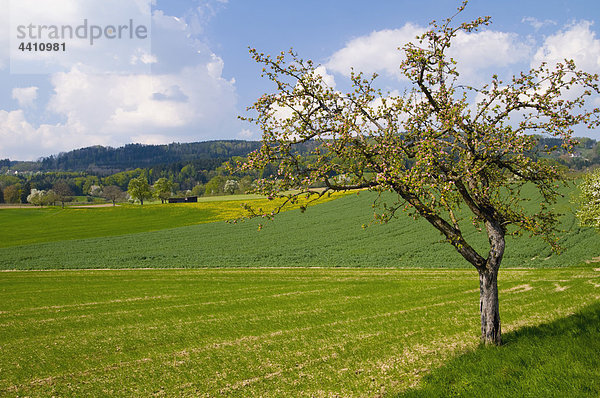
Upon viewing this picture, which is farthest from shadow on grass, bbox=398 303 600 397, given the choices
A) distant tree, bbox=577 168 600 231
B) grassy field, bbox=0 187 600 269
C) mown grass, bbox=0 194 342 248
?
mown grass, bbox=0 194 342 248

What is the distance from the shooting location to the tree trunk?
10.8m

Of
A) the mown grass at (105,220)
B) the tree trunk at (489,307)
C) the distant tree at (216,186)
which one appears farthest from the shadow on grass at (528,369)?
the distant tree at (216,186)

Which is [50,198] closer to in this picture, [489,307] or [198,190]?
[198,190]

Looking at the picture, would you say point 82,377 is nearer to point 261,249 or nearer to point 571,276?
point 571,276

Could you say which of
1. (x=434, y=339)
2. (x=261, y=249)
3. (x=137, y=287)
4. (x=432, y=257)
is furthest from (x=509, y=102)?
(x=261, y=249)

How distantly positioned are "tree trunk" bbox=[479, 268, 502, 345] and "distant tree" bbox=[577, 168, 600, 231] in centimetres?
2714

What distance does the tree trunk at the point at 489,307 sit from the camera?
1077 centimetres

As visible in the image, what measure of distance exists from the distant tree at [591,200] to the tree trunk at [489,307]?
1069 inches

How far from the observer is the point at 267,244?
48.0 meters

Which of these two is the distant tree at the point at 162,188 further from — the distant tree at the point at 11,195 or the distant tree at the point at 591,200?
the distant tree at the point at 591,200

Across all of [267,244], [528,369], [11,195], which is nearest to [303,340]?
[528,369]

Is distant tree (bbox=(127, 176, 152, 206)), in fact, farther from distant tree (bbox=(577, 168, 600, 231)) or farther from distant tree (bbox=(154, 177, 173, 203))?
distant tree (bbox=(577, 168, 600, 231))

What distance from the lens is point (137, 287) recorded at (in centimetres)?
2605

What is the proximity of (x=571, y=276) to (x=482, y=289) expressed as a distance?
57.6ft
